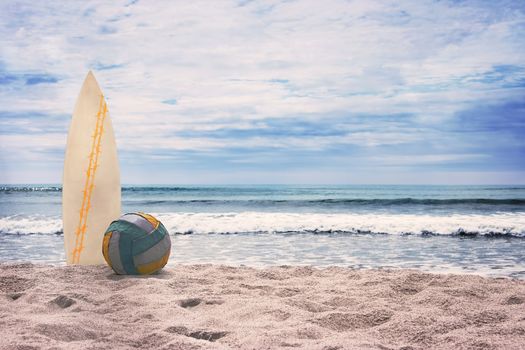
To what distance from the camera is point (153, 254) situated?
17.3 ft

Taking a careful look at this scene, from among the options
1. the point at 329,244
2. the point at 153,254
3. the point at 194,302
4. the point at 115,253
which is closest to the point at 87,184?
the point at 115,253

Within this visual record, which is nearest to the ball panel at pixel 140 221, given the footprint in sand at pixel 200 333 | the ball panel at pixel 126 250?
the ball panel at pixel 126 250

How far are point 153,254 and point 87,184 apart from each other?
54.6 inches

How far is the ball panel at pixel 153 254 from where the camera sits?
5.22m

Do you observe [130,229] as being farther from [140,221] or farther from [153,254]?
[153,254]

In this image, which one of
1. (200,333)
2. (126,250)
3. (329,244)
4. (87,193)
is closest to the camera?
(200,333)

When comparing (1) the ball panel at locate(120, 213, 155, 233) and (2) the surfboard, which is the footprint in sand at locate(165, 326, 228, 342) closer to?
(1) the ball panel at locate(120, 213, 155, 233)

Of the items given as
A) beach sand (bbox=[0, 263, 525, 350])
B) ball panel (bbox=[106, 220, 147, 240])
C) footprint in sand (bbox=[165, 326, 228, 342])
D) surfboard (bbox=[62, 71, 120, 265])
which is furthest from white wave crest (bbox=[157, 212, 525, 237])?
footprint in sand (bbox=[165, 326, 228, 342])

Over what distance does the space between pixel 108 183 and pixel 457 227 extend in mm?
8647

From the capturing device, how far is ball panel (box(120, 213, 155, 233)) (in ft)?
17.4

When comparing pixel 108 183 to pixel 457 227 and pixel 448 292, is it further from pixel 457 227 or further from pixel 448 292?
pixel 457 227

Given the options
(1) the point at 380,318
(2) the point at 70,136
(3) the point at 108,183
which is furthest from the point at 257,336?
(2) the point at 70,136

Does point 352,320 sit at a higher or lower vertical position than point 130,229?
lower

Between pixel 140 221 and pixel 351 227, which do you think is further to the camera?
pixel 351 227
